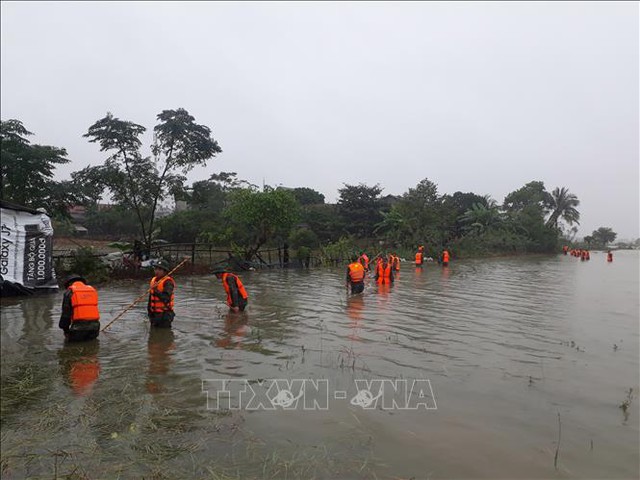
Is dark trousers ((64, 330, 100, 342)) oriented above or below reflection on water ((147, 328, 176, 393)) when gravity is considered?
above

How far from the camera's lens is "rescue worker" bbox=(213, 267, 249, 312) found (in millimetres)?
9156

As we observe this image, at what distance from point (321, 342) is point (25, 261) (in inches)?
335

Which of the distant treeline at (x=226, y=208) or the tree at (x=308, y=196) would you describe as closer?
the distant treeline at (x=226, y=208)

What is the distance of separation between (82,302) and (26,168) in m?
9.49

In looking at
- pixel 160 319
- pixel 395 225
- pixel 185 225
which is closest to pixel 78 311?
pixel 160 319

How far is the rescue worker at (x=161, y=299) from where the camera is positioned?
754cm

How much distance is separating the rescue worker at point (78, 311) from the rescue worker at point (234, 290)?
2.75 metres

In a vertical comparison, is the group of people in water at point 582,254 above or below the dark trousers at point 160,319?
above

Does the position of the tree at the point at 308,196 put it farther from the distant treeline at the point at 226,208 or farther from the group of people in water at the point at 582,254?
the group of people in water at the point at 582,254

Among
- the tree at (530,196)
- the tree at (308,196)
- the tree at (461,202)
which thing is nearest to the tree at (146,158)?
the tree at (308,196)

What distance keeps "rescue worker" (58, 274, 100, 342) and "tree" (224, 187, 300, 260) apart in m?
14.8

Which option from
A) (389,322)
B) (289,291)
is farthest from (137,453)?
(289,291)

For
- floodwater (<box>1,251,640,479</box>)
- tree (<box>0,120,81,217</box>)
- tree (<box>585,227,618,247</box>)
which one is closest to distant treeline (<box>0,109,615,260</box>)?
tree (<box>0,120,81,217</box>)

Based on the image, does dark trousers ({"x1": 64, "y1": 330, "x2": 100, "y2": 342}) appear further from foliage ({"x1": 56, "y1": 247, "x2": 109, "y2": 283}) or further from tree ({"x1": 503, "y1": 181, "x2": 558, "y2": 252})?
tree ({"x1": 503, "y1": 181, "x2": 558, "y2": 252})
